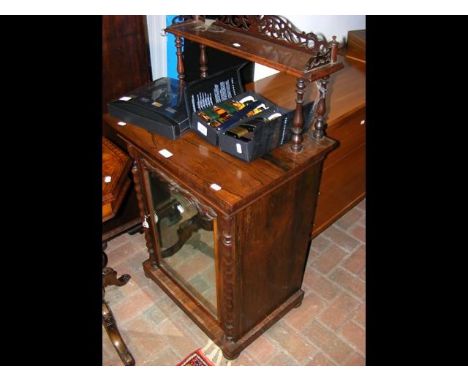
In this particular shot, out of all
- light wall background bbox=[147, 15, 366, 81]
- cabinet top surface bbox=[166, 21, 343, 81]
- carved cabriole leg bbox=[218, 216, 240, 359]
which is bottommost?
carved cabriole leg bbox=[218, 216, 240, 359]

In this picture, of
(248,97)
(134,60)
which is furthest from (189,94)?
(134,60)

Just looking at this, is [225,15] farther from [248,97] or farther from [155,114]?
[155,114]

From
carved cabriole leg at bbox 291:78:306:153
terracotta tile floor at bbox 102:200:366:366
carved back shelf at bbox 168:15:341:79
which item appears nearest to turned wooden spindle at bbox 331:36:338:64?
carved back shelf at bbox 168:15:341:79

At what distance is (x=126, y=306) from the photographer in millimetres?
2566

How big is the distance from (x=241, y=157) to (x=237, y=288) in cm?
64

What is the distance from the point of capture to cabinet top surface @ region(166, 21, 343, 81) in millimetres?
1489

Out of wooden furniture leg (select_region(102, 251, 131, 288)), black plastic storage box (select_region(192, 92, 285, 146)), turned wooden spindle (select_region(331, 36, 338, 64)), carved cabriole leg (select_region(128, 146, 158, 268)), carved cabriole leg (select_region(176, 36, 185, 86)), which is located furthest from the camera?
wooden furniture leg (select_region(102, 251, 131, 288))

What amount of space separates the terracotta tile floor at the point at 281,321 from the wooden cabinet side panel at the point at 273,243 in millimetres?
242

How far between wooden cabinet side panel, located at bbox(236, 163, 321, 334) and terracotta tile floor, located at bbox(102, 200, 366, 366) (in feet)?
0.79

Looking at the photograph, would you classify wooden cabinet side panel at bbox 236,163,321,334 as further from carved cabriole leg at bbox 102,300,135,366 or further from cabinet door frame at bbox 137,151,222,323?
carved cabriole leg at bbox 102,300,135,366

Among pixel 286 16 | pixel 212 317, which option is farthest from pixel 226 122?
pixel 286 16

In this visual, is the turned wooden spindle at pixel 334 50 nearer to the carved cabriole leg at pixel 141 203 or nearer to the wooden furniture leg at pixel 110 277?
the carved cabriole leg at pixel 141 203

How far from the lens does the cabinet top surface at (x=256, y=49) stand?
58.6 inches

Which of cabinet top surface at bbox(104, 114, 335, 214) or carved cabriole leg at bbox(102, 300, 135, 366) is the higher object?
cabinet top surface at bbox(104, 114, 335, 214)
